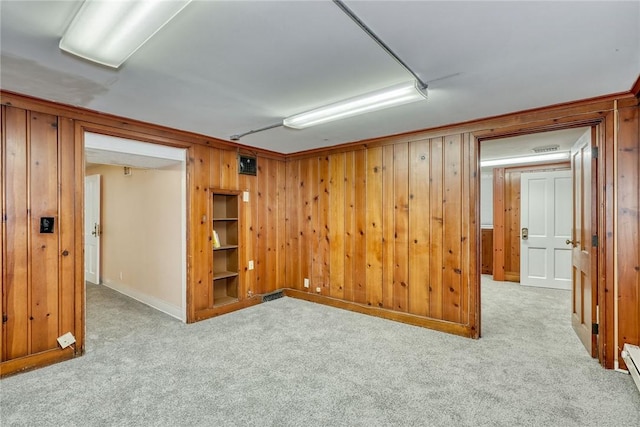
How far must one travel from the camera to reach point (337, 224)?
448cm

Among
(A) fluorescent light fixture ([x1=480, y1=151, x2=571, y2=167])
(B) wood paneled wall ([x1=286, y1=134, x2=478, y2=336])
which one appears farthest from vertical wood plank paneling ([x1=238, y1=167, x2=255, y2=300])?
(A) fluorescent light fixture ([x1=480, y1=151, x2=571, y2=167])

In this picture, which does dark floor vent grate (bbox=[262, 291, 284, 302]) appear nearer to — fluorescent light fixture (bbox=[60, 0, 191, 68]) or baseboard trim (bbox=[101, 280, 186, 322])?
baseboard trim (bbox=[101, 280, 186, 322])

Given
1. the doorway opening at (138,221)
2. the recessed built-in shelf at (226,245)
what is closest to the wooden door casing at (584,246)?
the recessed built-in shelf at (226,245)

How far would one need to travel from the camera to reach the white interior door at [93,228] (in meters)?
5.68

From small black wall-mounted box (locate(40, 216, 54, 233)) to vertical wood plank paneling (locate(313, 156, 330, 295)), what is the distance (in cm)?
304

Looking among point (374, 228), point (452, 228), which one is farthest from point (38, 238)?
point (452, 228)

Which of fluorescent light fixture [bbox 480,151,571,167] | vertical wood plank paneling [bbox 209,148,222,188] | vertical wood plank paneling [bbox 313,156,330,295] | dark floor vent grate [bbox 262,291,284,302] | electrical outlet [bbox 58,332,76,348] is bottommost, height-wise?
dark floor vent grate [bbox 262,291,284,302]

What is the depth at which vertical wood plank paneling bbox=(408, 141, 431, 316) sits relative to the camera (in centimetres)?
365

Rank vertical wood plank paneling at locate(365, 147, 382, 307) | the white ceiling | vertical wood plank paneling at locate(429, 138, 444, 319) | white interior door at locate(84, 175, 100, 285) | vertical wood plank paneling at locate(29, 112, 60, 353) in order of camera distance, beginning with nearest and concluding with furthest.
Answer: the white ceiling < vertical wood plank paneling at locate(29, 112, 60, 353) < vertical wood plank paneling at locate(429, 138, 444, 319) < vertical wood plank paneling at locate(365, 147, 382, 307) < white interior door at locate(84, 175, 100, 285)

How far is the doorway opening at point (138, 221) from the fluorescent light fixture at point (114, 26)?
1.61m

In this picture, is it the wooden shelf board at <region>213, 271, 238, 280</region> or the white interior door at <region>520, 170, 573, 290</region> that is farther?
the white interior door at <region>520, 170, 573, 290</region>

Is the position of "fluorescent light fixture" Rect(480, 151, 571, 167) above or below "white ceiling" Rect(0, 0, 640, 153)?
below

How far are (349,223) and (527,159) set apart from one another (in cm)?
357

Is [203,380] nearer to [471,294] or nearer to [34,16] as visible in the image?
[34,16]
